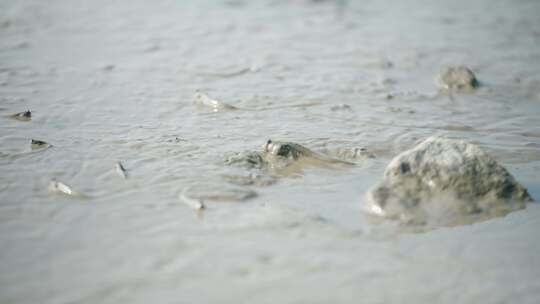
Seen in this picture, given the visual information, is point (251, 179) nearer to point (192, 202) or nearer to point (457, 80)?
point (192, 202)

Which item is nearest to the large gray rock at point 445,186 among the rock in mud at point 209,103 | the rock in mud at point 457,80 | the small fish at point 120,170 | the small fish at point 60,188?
the small fish at point 120,170

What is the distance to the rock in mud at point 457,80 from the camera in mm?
5551

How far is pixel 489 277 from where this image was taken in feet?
8.61

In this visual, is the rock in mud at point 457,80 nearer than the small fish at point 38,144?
No

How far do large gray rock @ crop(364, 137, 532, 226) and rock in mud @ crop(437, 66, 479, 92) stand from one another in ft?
8.00

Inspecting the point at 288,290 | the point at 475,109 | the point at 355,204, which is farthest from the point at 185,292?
the point at 475,109

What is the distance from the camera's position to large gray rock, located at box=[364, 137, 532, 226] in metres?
Answer: 3.13

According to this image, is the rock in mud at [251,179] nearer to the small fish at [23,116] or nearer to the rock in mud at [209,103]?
the rock in mud at [209,103]

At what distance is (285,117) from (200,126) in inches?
27.3

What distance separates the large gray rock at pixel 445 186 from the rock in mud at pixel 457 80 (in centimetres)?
244

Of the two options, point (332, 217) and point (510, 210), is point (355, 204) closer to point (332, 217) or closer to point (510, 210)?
point (332, 217)

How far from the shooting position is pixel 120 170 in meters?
3.55

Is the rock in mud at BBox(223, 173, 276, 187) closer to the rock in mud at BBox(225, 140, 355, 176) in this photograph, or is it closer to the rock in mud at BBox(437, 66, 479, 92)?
the rock in mud at BBox(225, 140, 355, 176)

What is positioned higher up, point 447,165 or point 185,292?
point 447,165
